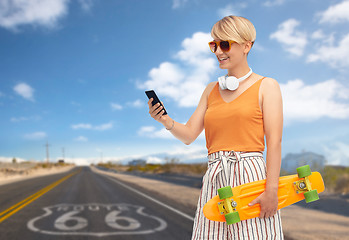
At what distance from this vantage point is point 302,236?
299 inches

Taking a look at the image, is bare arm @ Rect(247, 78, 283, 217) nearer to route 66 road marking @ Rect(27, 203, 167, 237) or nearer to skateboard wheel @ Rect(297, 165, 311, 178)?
skateboard wheel @ Rect(297, 165, 311, 178)

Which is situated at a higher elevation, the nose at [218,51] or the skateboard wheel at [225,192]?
the nose at [218,51]

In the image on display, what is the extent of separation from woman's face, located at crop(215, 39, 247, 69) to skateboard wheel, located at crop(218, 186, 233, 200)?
0.74 m

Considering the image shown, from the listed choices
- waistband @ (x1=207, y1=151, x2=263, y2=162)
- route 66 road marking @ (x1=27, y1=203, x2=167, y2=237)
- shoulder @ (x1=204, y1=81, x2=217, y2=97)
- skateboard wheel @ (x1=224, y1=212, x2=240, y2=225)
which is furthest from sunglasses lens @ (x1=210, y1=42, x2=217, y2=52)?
route 66 road marking @ (x1=27, y1=203, x2=167, y2=237)

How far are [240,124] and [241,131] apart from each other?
45 millimetres

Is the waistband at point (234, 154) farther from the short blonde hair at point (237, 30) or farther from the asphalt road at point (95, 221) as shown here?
the asphalt road at point (95, 221)

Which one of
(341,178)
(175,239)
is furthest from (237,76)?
(341,178)

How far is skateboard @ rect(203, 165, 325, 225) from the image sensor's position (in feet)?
6.31

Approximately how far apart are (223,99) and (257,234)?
2.76 feet

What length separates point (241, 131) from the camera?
2.01 meters

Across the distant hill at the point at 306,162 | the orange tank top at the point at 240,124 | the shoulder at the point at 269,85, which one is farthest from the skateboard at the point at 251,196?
the distant hill at the point at 306,162

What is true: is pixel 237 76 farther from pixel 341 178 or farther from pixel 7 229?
pixel 341 178

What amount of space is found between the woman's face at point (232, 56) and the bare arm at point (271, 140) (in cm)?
22

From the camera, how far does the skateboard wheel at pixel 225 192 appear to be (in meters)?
1.89
